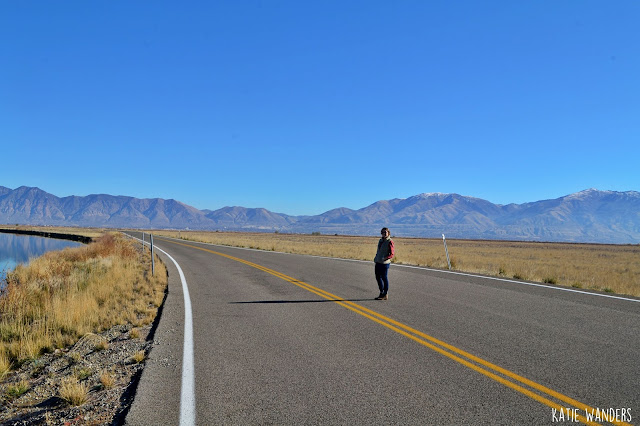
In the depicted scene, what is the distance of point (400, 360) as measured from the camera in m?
5.57

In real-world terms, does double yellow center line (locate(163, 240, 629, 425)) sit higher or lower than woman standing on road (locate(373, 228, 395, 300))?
lower

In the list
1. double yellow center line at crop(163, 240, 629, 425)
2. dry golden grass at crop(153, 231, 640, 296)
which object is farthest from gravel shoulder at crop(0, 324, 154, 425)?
dry golden grass at crop(153, 231, 640, 296)

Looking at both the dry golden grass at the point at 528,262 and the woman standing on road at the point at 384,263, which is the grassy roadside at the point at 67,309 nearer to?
the woman standing on road at the point at 384,263

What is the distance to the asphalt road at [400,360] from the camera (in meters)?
4.11

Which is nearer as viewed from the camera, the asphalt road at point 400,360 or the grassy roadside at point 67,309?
the asphalt road at point 400,360

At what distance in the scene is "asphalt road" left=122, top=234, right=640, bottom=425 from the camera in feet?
13.5

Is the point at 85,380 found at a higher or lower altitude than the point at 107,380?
lower

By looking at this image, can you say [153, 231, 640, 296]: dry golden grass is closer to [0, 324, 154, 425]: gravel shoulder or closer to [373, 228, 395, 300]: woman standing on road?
[373, 228, 395, 300]: woman standing on road

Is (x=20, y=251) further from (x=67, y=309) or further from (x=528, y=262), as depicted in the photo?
(x=528, y=262)

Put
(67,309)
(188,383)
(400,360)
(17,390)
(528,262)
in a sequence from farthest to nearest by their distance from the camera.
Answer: (528,262)
(67,309)
(17,390)
(400,360)
(188,383)

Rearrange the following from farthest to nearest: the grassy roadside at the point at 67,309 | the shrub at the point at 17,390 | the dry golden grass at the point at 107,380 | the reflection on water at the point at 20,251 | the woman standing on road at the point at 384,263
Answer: the reflection on water at the point at 20,251 → the woman standing on road at the point at 384,263 → the grassy roadside at the point at 67,309 → the shrub at the point at 17,390 → the dry golden grass at the point at 107,380

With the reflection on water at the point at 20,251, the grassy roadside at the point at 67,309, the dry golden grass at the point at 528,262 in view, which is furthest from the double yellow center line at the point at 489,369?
the reflection on water at the point at 20,251

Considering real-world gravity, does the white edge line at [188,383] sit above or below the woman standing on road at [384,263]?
below

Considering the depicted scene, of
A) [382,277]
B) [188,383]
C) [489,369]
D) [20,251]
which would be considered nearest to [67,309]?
[188,383]
